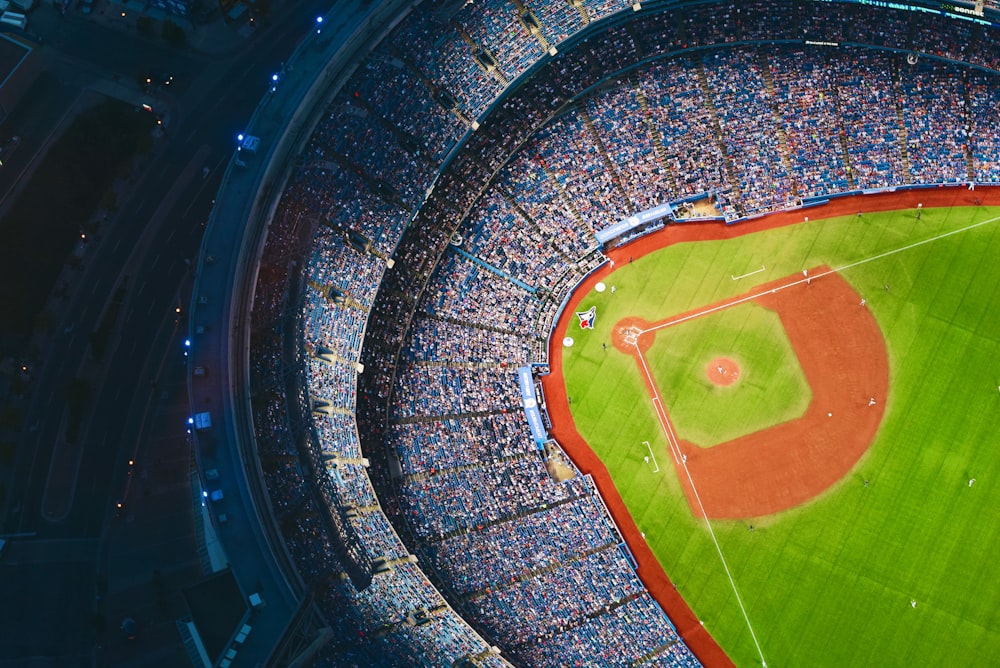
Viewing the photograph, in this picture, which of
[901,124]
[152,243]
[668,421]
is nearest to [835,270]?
[901,124]

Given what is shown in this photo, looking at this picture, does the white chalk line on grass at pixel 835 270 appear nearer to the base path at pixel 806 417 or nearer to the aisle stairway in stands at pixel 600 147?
the base path at pixel 806 417

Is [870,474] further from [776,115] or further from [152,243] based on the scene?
[152,243]

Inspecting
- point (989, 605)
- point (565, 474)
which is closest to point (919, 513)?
point (989, 605)

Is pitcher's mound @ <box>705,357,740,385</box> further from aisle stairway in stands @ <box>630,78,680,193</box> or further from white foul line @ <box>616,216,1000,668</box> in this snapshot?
aisle stairway in stands @ <box>630,78,680,193</box>

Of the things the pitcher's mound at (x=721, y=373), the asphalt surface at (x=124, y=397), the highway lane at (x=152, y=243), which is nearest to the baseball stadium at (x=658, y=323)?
the pitcher's mound at (x=721, y=373)

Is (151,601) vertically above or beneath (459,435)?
beneath

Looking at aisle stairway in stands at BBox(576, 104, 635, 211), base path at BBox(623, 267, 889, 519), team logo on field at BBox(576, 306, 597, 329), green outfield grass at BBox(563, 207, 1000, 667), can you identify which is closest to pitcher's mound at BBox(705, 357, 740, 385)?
base path at BBox(623, 267, 889, 519)

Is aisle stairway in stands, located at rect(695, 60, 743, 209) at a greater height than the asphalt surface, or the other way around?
aisle stairway in stands, located at rect(695, 60, 743, 209)

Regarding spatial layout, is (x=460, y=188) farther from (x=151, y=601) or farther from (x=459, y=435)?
(x=151, y=601)

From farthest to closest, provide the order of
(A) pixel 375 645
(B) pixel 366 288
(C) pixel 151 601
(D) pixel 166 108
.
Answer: (D) pixel 166 108
(C) pixel 151 601
(B) pixel 366 288
(A) pixel 375 645
